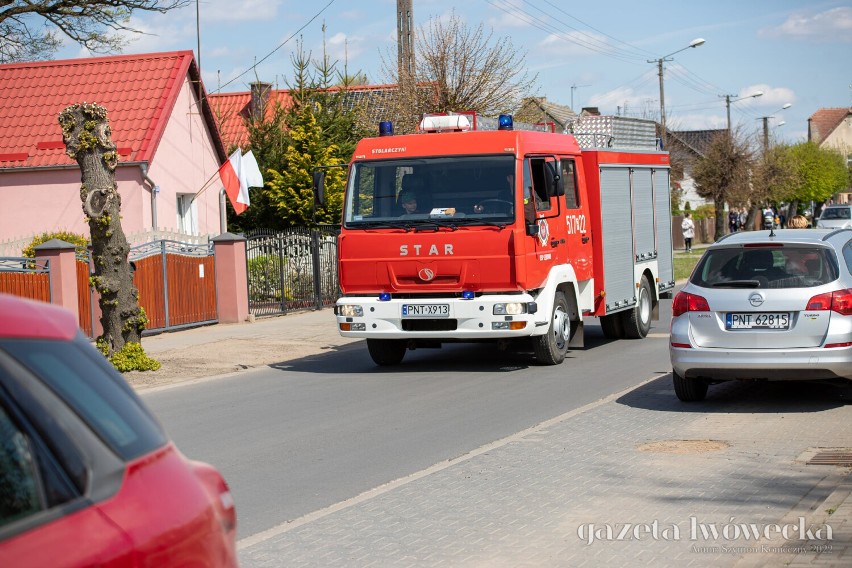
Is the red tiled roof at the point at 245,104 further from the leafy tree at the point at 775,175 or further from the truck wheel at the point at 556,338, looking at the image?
the leafy tree at the point at 775,175

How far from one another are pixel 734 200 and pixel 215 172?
42.3 meters

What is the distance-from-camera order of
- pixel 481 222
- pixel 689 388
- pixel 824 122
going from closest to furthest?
pixel 689 388 < pixel 481 222 < pixel 824 122

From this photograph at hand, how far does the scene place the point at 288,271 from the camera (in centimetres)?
2636

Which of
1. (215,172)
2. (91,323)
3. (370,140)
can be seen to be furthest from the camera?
(215,172)

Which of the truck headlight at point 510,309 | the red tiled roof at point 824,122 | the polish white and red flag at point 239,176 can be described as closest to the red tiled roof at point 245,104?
the polish white and red flag at point 239,176

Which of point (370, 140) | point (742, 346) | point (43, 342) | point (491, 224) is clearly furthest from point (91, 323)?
point (43, 342)

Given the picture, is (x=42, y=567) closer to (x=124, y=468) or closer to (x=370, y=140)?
(x=124, y=468)

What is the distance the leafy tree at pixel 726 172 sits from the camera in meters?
67.9

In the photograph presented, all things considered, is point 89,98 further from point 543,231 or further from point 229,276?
point 543,231

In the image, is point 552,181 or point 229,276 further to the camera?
point 229,276

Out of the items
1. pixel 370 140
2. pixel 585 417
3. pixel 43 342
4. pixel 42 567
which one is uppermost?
pixel 370 140

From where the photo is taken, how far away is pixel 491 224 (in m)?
14.6

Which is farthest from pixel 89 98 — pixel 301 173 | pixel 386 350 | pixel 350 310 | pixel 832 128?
pixel 832 128

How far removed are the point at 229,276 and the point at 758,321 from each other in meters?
14.7
